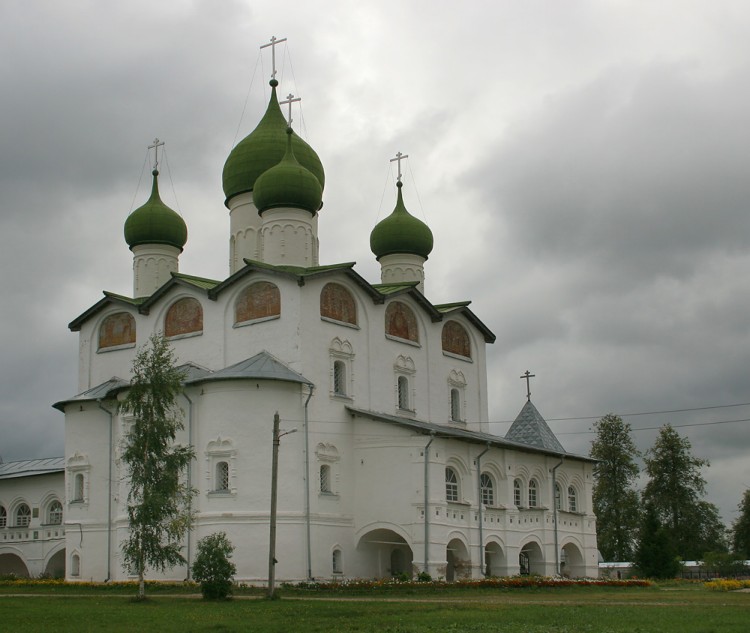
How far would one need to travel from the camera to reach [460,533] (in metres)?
25.5

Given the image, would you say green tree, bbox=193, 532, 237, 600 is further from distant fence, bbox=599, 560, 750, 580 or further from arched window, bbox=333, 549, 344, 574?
distant fence, bbox=599, 560, 750, 580

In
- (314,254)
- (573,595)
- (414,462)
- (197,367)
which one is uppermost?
(314,254)

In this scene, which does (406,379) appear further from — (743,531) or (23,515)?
(743,531)

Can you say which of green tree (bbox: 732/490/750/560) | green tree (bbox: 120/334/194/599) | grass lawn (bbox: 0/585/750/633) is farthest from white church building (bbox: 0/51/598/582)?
green tree (bbox: 732/490/750/560)

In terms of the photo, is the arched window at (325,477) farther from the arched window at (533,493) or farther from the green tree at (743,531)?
the green tree at (743,531)

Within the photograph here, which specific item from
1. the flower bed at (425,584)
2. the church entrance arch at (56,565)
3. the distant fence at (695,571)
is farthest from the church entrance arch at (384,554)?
the distant fence at (695,571)

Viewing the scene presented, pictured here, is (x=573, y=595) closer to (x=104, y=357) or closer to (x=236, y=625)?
(x=236, y=625)

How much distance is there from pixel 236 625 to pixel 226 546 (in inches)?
209

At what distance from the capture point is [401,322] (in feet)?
94.6

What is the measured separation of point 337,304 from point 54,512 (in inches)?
474

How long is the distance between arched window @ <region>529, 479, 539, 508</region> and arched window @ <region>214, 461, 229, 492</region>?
953 centimetres

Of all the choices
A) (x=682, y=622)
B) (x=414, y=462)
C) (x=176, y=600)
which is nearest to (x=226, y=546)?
(x=176, y=600)

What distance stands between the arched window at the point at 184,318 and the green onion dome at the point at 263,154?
165 inches

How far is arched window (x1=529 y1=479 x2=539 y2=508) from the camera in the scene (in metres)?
29.5
